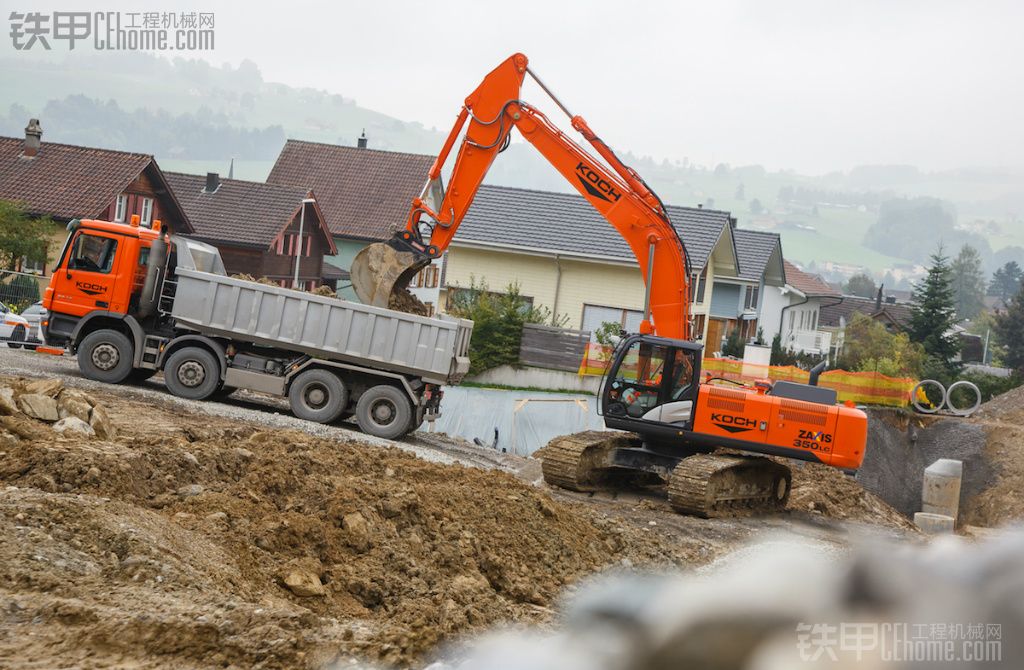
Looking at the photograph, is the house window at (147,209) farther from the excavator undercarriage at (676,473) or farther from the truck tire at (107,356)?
the excavator undercarriage at (676,473)

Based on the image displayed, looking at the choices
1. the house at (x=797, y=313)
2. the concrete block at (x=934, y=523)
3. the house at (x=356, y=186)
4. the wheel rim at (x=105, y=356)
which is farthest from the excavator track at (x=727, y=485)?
the house at (x=797, y=313)

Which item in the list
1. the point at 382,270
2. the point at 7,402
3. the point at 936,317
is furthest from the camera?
the point at 936,317

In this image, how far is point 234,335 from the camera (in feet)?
57.2

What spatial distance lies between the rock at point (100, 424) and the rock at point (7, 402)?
0.81 meters

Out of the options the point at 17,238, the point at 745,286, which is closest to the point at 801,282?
the point at 745,286

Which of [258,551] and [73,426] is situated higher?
[73,426]

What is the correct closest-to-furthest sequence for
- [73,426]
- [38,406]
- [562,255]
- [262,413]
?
1. [73,426]
2. [38,406]
3. [262,413]
4. [562,255]

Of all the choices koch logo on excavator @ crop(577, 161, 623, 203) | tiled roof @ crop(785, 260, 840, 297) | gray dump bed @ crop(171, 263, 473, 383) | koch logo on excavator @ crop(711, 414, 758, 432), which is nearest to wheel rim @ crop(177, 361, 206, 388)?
gray dump bed @ crop(171, 263, 473, 383)

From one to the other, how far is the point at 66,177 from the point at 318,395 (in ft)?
→ 86.3

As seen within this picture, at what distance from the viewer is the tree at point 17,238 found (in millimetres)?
32375

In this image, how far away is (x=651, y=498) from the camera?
16.5 meters

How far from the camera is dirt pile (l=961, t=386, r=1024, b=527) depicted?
21109 mm

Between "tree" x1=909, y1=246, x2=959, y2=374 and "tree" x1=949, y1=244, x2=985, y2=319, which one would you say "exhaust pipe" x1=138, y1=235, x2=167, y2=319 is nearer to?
"tree" x1=909, y1=246, x2=959, y2=374
